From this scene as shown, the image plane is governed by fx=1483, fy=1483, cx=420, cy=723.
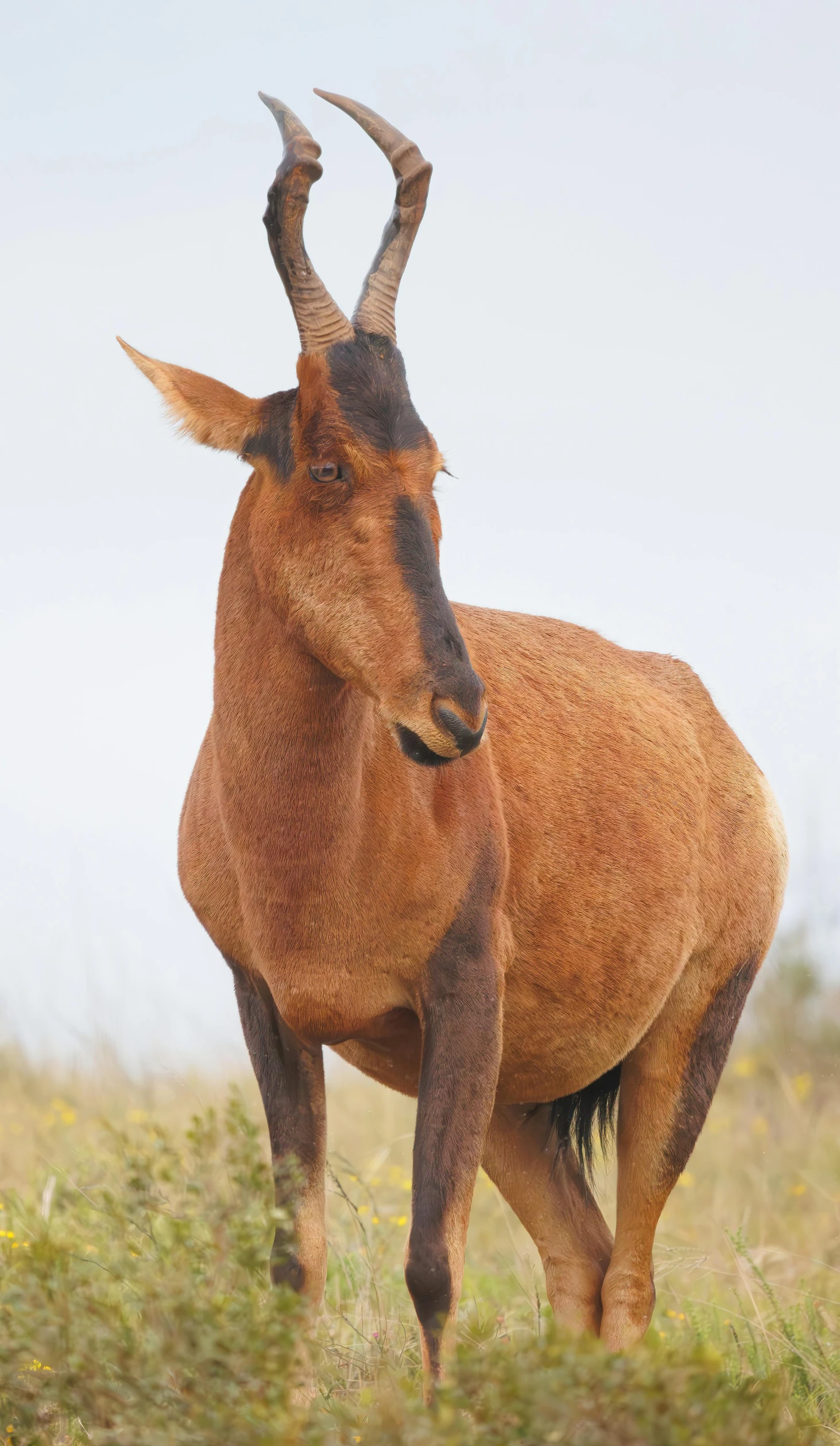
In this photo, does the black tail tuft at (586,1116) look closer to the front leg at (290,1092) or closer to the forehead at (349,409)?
the front leg at (290,1092)

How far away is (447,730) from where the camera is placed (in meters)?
3.97

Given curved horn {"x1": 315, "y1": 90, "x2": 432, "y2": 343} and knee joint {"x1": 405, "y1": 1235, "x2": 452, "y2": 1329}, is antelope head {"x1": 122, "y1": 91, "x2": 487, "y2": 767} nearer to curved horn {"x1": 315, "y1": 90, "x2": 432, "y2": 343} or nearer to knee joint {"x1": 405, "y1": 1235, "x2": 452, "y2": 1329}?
curved horn {"x1": 315, "y1": 90, "x2": 432, "y2": 343}

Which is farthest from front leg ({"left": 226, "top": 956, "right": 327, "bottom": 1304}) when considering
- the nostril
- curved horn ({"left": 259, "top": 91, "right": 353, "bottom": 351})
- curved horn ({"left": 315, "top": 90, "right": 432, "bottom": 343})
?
curved horn ({"left": 315, "top": 90, "right": 432, "bottom": 343})

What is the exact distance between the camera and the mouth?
3.97 metres

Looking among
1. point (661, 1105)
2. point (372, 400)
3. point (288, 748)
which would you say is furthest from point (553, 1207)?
point (372, 400)

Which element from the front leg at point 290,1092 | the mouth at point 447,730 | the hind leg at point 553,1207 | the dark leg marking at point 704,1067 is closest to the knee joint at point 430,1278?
the front leg at point 290,1092

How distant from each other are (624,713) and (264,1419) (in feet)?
11.7

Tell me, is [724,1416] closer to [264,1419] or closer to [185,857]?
[264,1419]

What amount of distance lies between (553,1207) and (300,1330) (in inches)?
126

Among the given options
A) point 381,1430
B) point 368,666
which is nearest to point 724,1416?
point 381,1430

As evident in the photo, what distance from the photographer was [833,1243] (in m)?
8.22

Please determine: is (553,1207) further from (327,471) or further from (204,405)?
(204,405)

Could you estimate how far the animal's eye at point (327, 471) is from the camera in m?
4.27

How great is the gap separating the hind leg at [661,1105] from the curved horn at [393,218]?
2999 millimetres
